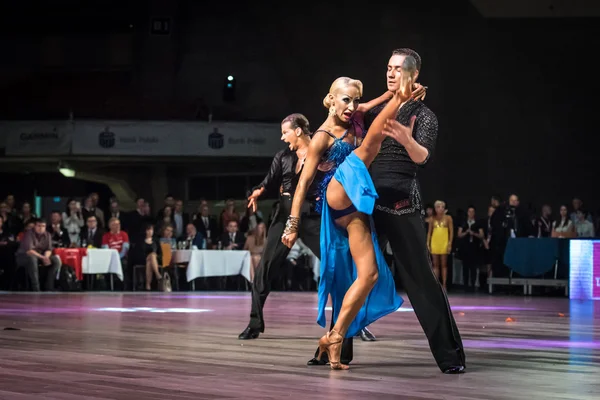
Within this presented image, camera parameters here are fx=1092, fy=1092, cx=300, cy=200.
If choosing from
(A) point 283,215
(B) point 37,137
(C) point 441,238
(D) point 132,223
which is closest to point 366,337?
(A) point 283,215

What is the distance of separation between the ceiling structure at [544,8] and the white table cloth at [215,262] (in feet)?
28.4

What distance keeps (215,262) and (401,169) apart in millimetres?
12706

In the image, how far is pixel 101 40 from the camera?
27922 millimetres

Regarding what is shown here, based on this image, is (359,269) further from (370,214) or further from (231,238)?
(231,238)

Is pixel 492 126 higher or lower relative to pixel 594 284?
higher

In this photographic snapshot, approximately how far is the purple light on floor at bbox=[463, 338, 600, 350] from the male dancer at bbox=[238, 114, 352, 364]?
1207 mm

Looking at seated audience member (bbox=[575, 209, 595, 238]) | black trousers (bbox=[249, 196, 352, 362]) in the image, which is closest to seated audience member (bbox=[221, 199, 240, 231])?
seated audience member (bbox=[575, 209, 595, 238])

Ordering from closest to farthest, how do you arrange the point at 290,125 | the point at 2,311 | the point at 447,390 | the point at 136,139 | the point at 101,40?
the point at 447,390 → the point at 290,125 → the point at 2,311 → the point at 136,139 → the point at 101,40

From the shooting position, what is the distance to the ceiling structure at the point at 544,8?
886 inches

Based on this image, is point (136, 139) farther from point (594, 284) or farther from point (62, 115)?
point (594, 284)

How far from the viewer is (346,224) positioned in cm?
548

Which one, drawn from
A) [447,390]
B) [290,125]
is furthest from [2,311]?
[447,390]

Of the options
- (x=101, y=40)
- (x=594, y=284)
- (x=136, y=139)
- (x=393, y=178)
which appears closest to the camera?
(x=393, y=178)

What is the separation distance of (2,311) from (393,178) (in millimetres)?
6328
